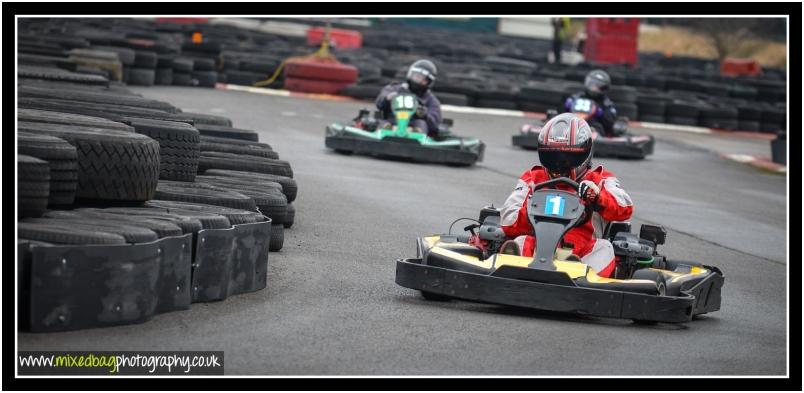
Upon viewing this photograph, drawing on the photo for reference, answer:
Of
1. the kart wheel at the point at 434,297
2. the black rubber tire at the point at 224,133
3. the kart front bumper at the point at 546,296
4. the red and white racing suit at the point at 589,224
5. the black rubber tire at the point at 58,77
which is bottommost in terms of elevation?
the kart wheel at the point at 434,297

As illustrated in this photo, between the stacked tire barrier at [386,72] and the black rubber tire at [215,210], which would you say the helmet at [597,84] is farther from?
→ the black rubber tire at [215,210]

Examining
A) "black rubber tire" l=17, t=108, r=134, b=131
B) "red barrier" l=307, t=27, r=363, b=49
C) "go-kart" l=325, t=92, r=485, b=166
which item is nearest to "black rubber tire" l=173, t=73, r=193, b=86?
"go-kart" l=325, t=92, r=485, b=166

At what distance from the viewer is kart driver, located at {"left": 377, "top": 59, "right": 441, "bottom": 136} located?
47.7ft

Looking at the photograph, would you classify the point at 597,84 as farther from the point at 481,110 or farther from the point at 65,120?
the point at 65,120

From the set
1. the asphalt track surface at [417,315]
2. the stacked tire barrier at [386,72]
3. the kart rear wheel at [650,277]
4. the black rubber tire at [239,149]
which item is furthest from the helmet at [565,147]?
the stacked tire barrier at [386,72]

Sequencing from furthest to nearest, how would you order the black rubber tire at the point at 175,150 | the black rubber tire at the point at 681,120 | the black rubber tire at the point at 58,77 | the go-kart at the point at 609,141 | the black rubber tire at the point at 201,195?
1. the black rubber tire at the point at 681,120
2. the go-kart at the point at 609,141
3. the black rubber tire at the point at 58,77
4. the black rubber tire at the point at 175,150
5. the black rubber tire at the point at 201,195

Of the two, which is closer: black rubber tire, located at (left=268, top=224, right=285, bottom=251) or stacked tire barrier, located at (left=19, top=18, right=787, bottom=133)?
black rubber tire, located at (left=268, top=224, right=285, bottom=251)

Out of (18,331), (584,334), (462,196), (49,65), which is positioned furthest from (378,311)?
(49,65)

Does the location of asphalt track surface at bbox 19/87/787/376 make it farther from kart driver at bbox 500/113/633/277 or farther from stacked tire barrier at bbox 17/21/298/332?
kart driver at bbox 500/113/633/277

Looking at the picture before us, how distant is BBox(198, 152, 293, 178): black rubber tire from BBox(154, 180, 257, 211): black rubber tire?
1.18 meters

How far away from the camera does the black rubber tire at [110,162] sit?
610 cm

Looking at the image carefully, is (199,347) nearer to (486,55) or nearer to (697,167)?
(697,167)

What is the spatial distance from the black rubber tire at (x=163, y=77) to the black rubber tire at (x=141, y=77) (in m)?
0.49

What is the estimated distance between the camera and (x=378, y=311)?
6.32 meters
